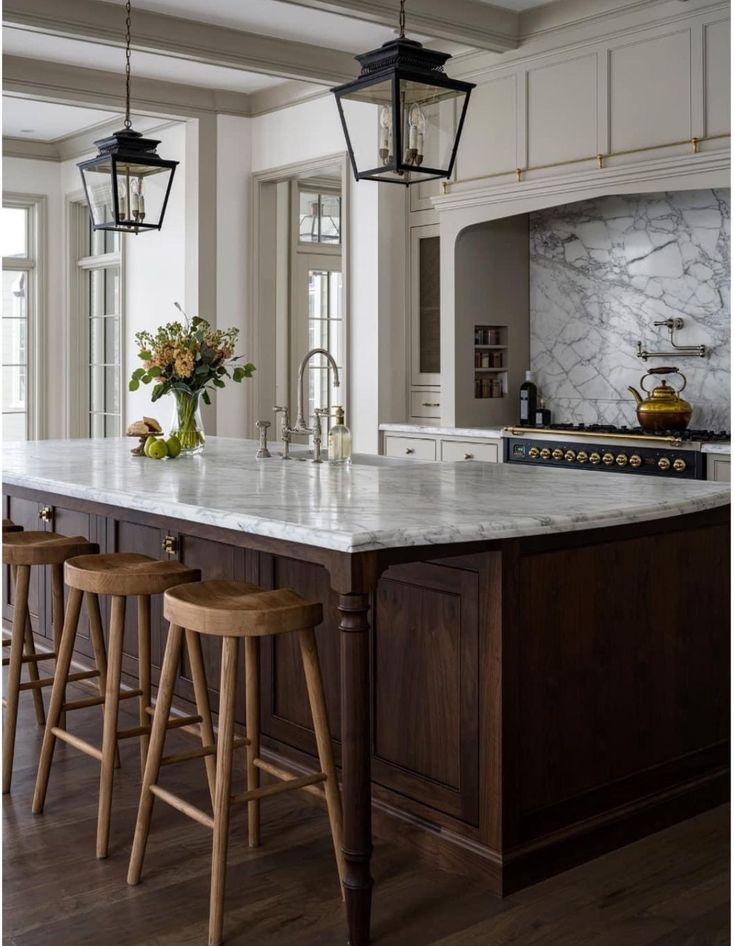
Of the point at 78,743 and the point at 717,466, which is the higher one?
the point at 717,466

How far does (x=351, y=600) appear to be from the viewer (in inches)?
96.0

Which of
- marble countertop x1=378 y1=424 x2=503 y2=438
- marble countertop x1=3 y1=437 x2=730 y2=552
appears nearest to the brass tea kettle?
marble countertop x1=378 y1=424 x2=503 y2=438

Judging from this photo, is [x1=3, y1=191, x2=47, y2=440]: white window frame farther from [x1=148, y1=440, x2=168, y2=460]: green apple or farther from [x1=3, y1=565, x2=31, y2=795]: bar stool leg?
[x1=3, y1=565, x2=31, y2=795]: bar stool leg

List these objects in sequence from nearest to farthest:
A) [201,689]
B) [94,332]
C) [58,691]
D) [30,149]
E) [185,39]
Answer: [201,689] → [58,691] → [185,39] → [30,149] → [94,332]

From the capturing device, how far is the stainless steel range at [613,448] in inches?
201

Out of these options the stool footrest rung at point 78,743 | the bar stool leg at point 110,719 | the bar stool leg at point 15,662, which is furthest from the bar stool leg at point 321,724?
the bar stool leg at point 15,662

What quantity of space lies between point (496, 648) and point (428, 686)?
285 mm

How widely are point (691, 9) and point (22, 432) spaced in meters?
6.62

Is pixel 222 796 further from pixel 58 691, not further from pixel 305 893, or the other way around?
pixel 58 691

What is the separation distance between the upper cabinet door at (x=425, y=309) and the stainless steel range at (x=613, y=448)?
43.1 inches

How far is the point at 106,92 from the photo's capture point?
700cm

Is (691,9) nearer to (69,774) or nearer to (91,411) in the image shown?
(69,774)

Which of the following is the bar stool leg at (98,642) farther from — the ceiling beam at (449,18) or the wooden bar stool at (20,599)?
the ceiling beam at (449,18)

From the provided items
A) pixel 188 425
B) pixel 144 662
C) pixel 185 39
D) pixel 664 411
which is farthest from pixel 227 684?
pixel 185 39
